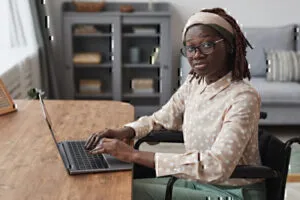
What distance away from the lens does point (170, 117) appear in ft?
7.23

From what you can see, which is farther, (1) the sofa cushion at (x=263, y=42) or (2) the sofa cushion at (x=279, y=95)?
(1) the sofa cushion at (x=263, y=42)

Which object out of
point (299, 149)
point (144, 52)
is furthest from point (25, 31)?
point (299, 149)

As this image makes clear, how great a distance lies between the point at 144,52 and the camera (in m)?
5.12

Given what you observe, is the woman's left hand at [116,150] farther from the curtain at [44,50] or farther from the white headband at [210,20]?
the curtain at [44,50]

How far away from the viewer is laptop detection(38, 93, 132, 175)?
5.53 feet

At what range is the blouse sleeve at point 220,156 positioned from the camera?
1699 mm

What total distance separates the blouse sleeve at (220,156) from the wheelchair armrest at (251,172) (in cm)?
3

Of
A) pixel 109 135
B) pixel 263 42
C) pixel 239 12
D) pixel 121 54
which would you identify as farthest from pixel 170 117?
pixel 239 12

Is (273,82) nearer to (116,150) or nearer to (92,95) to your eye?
(92,95)

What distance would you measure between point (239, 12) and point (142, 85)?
1.20m

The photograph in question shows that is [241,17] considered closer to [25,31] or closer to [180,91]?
[25,31]

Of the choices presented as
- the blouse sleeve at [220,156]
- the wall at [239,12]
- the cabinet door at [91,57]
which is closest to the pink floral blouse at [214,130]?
the blouse sleeve at [220,156]

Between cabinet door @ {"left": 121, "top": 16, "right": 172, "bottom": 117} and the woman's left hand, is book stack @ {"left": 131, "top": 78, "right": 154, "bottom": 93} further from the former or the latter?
the woman's left hand

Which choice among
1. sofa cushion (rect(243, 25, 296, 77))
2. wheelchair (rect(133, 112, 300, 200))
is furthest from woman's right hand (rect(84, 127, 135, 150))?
sofa cushion (rect(243, 25, 296, 77))
